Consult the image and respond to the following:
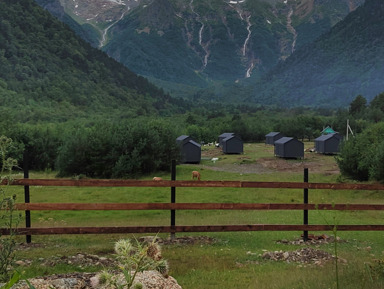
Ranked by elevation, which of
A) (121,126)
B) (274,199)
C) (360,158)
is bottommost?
(274,199)

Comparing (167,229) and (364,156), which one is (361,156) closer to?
(364,156)

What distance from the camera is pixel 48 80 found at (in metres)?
167

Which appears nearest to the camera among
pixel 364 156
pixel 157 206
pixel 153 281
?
pixel 153 281

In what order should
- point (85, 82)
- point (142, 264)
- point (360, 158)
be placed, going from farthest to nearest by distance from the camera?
1. point (85, 82)
2. point (360, 158)
3. point (142, 264)

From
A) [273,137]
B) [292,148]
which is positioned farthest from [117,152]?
[273,137]

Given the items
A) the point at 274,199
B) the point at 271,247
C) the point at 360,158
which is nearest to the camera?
the point at 271,247

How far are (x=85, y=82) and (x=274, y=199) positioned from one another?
549 ft

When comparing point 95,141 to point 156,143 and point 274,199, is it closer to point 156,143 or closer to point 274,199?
point 156,143

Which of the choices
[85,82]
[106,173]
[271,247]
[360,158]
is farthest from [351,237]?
[85,82]

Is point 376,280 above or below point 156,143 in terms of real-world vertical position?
below

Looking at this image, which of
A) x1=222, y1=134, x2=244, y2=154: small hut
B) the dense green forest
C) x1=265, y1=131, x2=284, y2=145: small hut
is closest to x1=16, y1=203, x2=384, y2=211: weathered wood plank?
the dense green forest

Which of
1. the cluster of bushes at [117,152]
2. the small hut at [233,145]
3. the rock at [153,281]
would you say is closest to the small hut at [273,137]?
the small hut at [233,145]

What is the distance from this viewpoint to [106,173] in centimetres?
4594

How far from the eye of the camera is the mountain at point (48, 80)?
14438 cm
